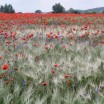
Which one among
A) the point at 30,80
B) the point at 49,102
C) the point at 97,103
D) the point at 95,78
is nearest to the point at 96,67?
the point at 95,78

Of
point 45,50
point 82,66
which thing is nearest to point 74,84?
point 82,66

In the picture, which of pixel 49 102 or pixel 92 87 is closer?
pixel 49 102

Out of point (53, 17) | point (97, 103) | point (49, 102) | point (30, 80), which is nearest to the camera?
point (97, 103)

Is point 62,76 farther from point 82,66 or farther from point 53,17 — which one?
point 53,17

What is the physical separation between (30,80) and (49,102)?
2.24 feet

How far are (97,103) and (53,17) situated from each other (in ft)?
42.3

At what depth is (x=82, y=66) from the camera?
3.86 m

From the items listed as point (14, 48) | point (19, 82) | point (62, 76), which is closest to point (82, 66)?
point (62, 76)

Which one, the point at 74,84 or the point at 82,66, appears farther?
the point at 82,66

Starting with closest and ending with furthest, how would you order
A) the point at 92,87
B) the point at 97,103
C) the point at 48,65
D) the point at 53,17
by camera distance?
1. the point at 97,103
2. the point at 92,87
3. the point at 48,65
4. the point at 53,17

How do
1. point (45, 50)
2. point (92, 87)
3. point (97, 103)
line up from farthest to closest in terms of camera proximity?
point (45, 50), point (92, 87), point (97, 103)

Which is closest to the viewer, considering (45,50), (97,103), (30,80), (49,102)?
(97,103)

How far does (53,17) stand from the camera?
15344 millimetres

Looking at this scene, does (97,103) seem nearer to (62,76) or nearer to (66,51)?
(62,76)
